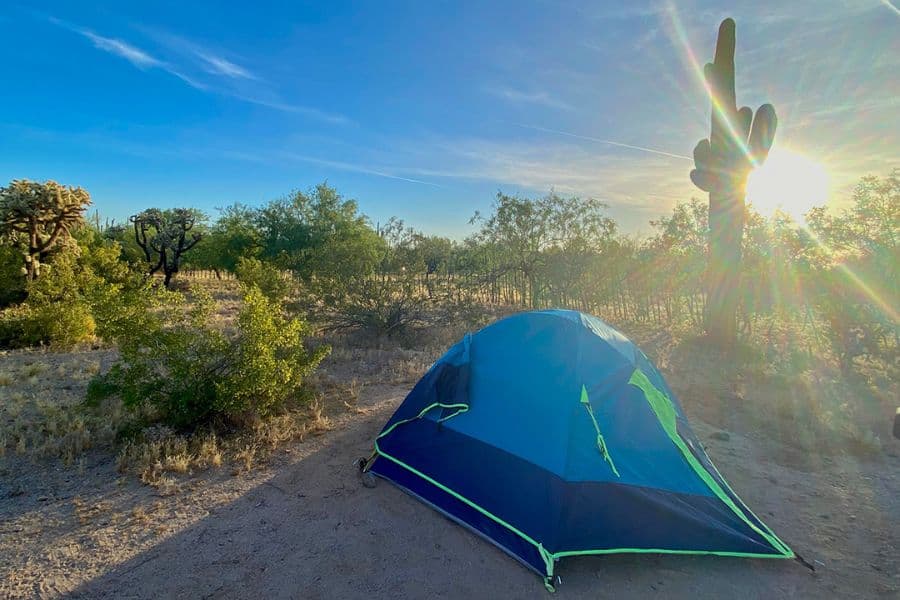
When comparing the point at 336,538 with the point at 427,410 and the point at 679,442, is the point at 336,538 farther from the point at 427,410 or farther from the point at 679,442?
the point at 679,442

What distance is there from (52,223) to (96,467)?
11.9 m

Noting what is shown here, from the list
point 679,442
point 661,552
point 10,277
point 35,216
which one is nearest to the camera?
point 661,552

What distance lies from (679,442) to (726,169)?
24.4 ft

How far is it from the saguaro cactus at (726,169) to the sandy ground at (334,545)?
5179 millimetres

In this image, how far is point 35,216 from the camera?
39.4 ft

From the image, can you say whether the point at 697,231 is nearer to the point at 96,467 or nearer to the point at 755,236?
the point at 755,236

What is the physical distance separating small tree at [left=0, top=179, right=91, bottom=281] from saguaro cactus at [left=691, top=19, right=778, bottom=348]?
15.8 meters

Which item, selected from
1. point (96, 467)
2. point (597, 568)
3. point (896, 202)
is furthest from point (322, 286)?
point (896, 202)

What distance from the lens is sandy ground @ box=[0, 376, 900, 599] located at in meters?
2.91

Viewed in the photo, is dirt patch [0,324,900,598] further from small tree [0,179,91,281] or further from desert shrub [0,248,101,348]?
small tree [0,179,91,281]

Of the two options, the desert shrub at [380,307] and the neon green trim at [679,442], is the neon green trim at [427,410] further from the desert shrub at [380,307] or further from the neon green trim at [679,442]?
the desert shrub at [380,307]

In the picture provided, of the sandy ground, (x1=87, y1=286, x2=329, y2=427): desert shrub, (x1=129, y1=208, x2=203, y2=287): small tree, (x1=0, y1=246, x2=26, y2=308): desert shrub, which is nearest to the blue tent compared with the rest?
the sandy ground

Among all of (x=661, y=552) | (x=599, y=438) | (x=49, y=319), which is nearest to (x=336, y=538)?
(x=599, y=438)

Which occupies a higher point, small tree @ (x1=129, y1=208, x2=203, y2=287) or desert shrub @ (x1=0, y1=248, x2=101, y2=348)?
small tree @ (x1=129, y1=208, x2=203, y2=287)
